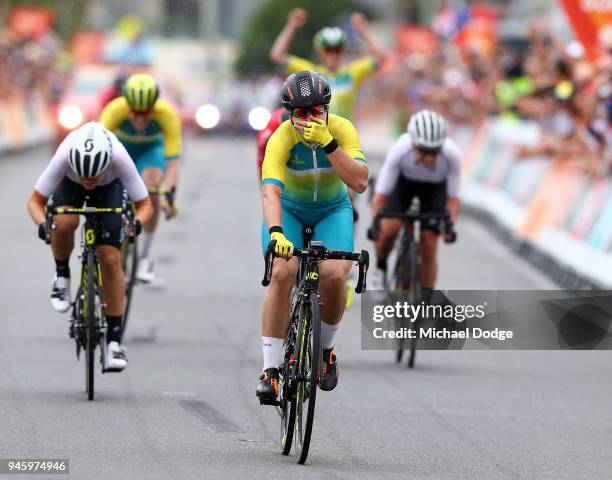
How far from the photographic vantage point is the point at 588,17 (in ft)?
68.7

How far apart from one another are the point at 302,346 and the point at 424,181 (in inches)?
186

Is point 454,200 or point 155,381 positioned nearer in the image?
point 155,381

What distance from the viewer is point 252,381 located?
11.3 metres

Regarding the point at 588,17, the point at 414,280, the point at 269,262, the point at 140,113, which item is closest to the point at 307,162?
the point at 269,262

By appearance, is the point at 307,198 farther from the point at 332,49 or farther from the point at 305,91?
the point at 332,49

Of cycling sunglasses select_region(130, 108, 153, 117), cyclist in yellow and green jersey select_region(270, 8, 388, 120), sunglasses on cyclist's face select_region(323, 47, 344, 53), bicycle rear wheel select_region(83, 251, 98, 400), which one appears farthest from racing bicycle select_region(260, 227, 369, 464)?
sunglasses on cyclist's face select_region(323, 47, 344, 53)

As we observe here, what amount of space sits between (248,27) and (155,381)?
9072 centimetres

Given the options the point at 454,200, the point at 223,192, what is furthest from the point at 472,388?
the point at 223,192

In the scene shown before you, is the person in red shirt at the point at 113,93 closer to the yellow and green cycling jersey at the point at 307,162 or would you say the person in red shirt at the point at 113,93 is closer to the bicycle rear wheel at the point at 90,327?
the bicycle rear wheel at the point at 90,327

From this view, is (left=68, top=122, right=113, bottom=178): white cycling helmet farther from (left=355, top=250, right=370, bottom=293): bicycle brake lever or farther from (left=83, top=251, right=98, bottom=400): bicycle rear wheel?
(left=355, top=250, right=370, bottom=293): bicycle brake lever

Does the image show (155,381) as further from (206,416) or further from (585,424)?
(585,424)

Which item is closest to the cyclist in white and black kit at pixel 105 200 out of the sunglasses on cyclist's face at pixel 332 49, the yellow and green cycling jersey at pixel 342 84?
the sunglasses on cyclist's face at pixel 332 49

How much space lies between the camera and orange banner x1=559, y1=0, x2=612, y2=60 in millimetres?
20828

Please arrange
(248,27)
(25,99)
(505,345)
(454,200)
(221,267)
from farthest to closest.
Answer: (248,27)
(25,99)
(221,267)
(505,345)
(454,200)
